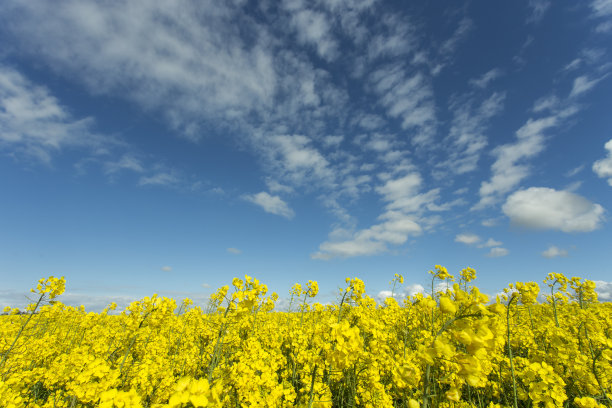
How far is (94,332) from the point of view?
10531mm

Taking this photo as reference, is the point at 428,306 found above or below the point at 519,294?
below

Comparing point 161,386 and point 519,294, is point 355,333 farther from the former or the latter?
point 161,386

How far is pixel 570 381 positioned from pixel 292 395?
6.86 metres

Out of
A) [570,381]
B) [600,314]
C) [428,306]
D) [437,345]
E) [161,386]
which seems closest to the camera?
[437,345]

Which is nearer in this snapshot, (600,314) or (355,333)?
(355,333)

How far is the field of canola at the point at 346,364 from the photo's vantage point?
211 cm

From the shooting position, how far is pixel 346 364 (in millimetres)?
3043

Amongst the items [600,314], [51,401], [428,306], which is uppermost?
[600,314]

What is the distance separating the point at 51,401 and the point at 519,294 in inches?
401

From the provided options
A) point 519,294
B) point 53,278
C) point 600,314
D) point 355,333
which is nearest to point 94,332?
point 53,278

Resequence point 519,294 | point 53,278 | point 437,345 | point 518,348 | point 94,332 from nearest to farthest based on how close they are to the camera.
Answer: point 437,345 → point 519,294 → point 53,278 → point 518,348 → point 94,332

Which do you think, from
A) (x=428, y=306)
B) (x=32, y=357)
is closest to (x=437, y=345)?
(x=428, y=306)

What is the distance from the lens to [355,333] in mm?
2951

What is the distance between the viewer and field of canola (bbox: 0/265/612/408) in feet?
6.91
